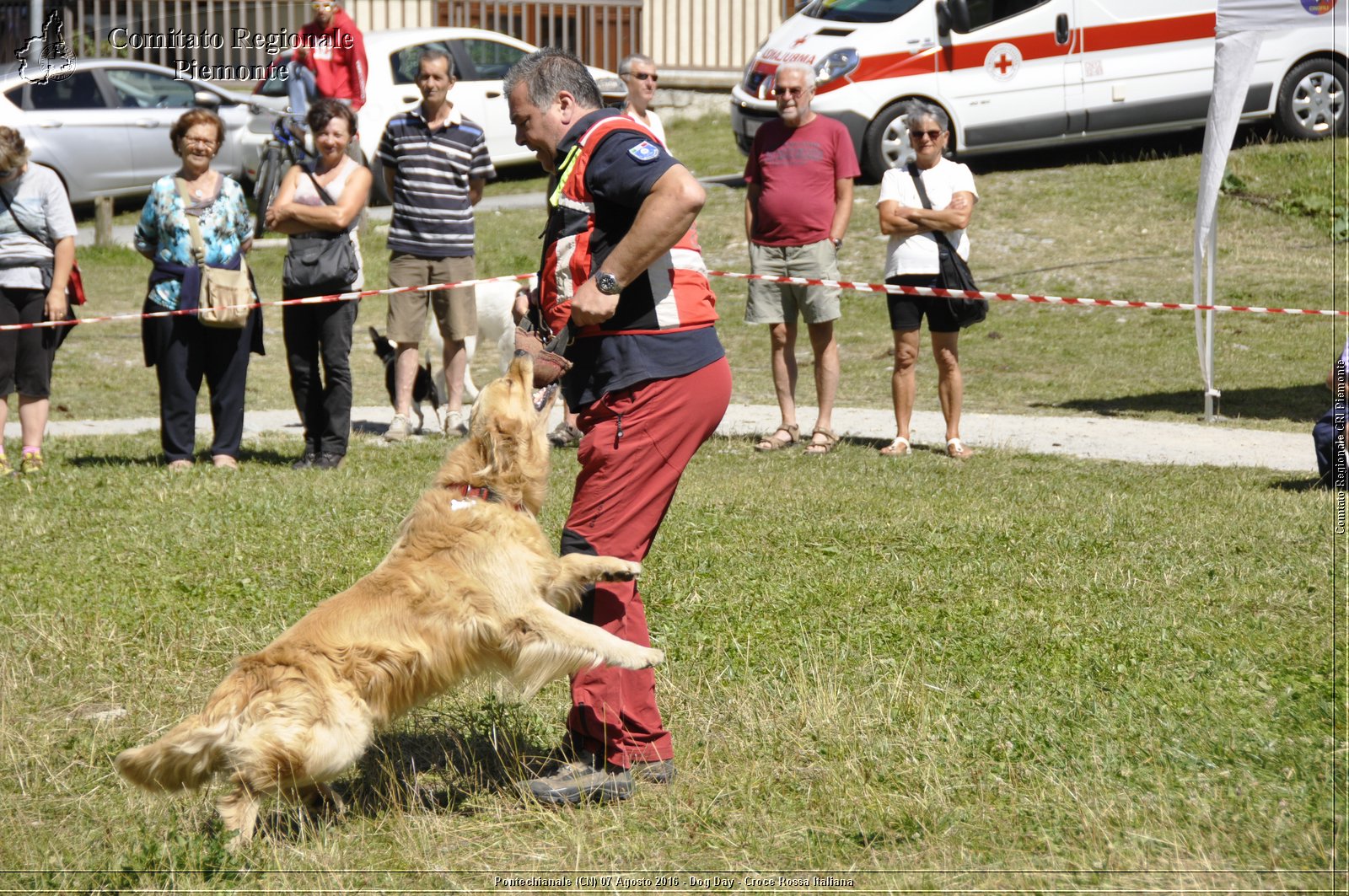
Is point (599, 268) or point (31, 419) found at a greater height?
point (599, 268)

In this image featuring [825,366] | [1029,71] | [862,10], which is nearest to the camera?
[825,366]

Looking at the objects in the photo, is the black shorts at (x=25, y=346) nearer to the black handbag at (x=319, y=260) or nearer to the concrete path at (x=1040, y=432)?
the concrete path at (x=1040, y=432)

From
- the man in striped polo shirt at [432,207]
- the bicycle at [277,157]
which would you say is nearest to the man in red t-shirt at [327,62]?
the bicycle at [277,157]

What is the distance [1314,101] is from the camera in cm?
1614

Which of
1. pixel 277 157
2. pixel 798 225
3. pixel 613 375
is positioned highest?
pixel 277 157

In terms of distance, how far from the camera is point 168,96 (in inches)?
724

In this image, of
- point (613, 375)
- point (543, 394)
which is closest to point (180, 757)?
point (543, 394)

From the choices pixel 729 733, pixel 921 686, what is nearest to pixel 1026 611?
pixel 921 686

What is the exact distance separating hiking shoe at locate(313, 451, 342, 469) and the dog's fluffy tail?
5.21 metres

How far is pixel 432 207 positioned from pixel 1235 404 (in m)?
6.43

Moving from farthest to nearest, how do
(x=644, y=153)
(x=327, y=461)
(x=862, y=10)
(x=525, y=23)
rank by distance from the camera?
(x=525, y=23) < (x=862, y=10) < (x=327, y=461) < (x=644, y=153)

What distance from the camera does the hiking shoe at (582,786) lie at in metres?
4.11

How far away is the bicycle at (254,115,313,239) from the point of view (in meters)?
12.3

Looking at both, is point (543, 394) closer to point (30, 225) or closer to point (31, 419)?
point (30, 225)
